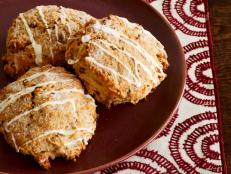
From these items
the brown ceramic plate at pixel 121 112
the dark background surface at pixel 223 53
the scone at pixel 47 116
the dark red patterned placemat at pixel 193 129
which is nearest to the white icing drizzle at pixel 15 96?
the scone at pixel 47 116

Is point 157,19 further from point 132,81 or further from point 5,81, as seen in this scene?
point 5,81

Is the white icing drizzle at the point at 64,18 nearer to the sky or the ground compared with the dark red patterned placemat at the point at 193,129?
nearer to the sky

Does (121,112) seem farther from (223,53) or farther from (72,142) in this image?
(223,53)

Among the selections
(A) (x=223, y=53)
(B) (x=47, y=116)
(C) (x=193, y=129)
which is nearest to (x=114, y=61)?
(B) (x=47, y=116)

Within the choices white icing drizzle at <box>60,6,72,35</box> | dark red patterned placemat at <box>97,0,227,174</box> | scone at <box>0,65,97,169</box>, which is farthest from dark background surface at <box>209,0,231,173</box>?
white icing drizzle at <box>60,6,72,35</box>

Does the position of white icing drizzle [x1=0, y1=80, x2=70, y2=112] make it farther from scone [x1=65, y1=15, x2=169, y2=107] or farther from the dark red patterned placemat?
the dark red patterned placemat

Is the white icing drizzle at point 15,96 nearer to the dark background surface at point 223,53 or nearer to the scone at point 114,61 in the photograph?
the scone at point 114,61

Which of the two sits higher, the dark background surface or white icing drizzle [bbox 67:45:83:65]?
white icing drizzle [bbox 67:45:83:65]
